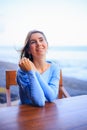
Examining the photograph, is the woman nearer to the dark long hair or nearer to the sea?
the dark long hair

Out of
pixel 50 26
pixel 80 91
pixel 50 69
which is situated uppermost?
pixel 50 26

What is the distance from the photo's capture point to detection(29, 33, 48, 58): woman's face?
144 centimetres

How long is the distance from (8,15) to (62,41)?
758mm

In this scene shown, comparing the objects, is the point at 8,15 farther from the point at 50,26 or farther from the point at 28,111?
the point at 28,111

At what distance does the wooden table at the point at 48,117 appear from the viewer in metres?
0.90

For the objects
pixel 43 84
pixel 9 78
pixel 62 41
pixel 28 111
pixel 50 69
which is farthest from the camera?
pixel 62 41

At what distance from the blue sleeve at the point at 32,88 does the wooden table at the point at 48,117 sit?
47 millimetres

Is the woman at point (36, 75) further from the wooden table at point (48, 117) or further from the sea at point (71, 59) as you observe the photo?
the sea at point (71, 59)

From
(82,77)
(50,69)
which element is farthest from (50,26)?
(50,69)

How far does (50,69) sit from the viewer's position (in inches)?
58.8

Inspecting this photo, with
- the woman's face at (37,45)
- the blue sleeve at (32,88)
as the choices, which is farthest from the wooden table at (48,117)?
the woman's face at (37,45)

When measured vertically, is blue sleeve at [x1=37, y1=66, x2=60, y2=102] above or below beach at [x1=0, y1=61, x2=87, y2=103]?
above

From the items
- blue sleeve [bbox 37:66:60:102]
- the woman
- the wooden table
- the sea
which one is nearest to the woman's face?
the woman

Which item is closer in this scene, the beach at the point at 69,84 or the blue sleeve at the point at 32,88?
the blue sleeve at the point at 32,88
